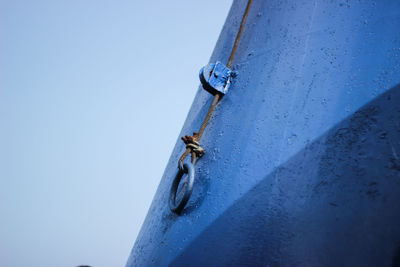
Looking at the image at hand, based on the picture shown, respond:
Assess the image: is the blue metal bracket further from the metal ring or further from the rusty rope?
the metal ring

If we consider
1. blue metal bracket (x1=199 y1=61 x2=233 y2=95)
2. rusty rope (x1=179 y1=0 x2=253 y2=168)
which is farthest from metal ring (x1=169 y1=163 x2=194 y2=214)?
blue metal bracket (x1=199 y1=61 x2=233 y2=95)

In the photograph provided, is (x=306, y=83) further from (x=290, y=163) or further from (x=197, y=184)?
(x=197, y=184)

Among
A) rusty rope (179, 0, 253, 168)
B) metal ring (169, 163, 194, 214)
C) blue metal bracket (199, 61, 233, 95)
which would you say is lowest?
metal ring (169, 163, 194, 214)

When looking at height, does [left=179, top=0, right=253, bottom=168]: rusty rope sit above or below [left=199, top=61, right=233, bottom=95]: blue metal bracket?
below

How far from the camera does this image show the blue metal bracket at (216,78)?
3.69 feet

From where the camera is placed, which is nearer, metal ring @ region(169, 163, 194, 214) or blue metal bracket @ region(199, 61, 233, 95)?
metal ring @ region(169, 163, 194, 214)

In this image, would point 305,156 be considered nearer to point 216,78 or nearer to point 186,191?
point 186,191

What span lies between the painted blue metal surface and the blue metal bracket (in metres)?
0.04

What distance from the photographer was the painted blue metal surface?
65 centimetres

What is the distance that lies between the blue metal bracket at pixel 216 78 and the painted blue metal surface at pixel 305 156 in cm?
4

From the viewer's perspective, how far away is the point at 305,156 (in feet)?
2.55

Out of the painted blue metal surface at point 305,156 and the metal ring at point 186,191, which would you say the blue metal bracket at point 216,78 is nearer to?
the painted blue metal surface at point 305,156

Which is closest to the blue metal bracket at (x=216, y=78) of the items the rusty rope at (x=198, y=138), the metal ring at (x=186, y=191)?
the rusty rope at (x=198, y=138)

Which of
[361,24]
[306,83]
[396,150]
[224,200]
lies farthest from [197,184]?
[361,24]
